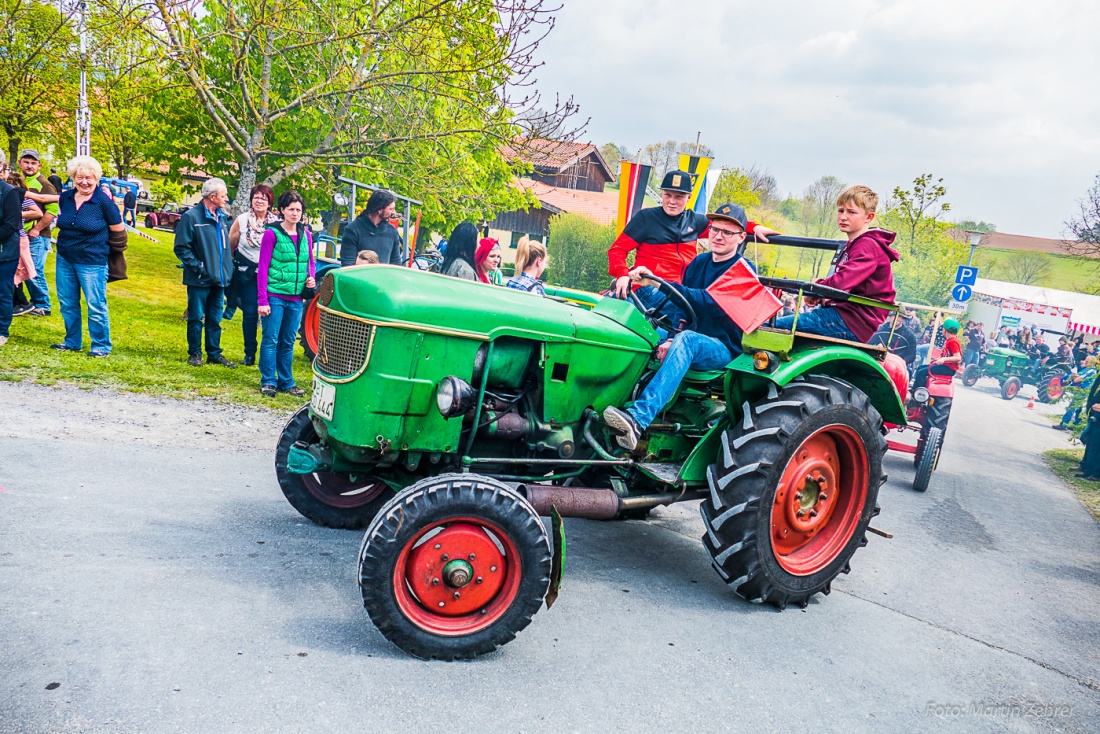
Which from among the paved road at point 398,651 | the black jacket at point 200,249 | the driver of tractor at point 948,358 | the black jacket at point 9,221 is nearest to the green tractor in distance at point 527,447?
the paved road at point 398,651

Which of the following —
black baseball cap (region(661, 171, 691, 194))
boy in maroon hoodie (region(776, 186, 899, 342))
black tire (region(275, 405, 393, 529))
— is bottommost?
black tire (region(275, 405, 393, 529))

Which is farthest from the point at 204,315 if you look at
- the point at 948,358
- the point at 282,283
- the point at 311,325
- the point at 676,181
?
the point at 948,358

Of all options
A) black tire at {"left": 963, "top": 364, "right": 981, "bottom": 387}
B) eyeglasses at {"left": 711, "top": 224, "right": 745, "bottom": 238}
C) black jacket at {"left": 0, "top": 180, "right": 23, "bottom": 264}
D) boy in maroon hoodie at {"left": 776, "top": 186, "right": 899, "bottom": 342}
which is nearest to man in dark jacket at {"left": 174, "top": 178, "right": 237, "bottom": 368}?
black jacket at {"left": 0, "top": 180, "right": 23, "bottom": 264}

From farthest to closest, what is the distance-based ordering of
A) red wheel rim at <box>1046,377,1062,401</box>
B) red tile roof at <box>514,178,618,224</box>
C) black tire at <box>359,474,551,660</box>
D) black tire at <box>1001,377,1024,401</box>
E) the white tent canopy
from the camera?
red tile roof at <box>514,178,618,224</box> → the white tent canopy → black tire at <box>1001,377,1024,401</box> → red wheel rim at <box>1046,377,1062,401</box> → black tire at <box>359,474,551,660</box>

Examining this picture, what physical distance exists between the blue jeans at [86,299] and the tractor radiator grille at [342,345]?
4764 millimetres

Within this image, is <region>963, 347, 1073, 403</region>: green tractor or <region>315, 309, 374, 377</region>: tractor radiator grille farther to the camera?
<region>963, 347, 1073, 403</region>: green tractor

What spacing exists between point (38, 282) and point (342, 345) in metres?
7.58

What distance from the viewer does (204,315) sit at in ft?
26.6

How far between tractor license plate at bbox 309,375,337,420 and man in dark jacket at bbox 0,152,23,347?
5.21 meters

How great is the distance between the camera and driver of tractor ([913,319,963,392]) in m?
9.26

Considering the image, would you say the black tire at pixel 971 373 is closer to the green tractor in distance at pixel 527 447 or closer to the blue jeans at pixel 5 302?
the green tractor in distance at pixel 527 447

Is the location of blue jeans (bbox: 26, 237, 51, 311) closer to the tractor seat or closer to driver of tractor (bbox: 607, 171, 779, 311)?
driver of tractor (bbox: 607, 171, 779, 311)

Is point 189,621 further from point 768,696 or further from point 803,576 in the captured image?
point 803,576

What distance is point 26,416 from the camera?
542cm
